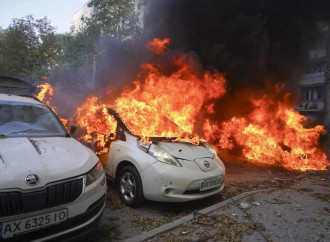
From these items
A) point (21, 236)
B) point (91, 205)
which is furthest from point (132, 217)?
point (21, 236)

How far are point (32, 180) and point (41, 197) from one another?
19 centimetres

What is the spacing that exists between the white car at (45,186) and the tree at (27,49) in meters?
17.3

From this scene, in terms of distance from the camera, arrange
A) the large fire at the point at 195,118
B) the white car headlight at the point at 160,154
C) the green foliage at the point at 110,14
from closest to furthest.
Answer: the white car headlight at the point at 160,154, the large fire at the point at 195,118, the green foliage at the point at 110,14

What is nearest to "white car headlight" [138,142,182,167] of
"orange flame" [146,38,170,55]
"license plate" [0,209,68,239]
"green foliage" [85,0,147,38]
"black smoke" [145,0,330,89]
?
"license plate" [0,209,68,239]

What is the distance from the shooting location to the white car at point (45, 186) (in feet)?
8.22

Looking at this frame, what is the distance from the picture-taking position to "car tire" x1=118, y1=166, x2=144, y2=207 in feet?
15.1

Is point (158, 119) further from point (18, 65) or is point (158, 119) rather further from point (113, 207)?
point (18, 65)

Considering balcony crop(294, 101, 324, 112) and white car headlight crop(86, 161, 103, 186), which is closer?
white car headlight crop(86, 161, 103, 186)

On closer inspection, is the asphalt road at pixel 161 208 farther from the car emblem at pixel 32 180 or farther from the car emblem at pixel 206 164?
the car emblem at pixel 32 180

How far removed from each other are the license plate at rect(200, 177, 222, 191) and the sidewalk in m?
0.37

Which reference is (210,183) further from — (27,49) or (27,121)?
(27,49)

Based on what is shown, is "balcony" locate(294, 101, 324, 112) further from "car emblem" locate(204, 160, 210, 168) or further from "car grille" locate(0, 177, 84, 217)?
"car grille" locate(0, 177, 84, 217)

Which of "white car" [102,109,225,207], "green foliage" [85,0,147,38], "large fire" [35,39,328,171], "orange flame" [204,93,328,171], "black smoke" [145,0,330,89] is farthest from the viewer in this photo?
"green foliage" [85,0,147,38]

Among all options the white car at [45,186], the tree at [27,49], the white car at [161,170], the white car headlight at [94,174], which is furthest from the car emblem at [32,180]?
the tree at [27,49]
